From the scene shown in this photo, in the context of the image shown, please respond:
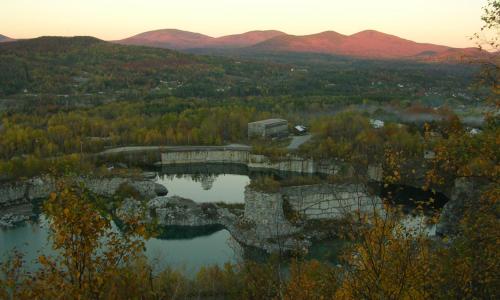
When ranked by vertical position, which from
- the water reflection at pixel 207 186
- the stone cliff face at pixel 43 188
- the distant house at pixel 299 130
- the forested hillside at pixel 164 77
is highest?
the forested hillside at pixel 164 77

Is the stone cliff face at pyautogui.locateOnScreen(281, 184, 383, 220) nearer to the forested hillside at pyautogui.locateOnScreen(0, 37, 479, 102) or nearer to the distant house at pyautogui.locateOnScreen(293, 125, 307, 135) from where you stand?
the distant house at pyautogui.locateOnScreen(293, 125, 307, 135)

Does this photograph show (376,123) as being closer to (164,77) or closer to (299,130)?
(299,130)

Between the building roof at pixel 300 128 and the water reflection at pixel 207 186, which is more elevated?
the building roof at pixel 300 128

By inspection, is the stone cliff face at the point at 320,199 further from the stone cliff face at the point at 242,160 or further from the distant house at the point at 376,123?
the distant house at the point at 376,123

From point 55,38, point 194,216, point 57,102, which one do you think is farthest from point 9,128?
point 55,38

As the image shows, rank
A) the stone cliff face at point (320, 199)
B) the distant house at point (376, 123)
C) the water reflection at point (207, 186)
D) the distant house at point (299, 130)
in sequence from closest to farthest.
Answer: the stone cliff face at point (320, 199) < the water reflection at point (207, 186) < the distant house at point (376, 123) < the distant house at point (299, 130)

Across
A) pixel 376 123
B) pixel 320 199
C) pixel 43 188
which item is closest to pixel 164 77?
pixel 376 123

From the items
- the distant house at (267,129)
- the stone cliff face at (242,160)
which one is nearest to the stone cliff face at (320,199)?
the stone cliff face at (242,160)

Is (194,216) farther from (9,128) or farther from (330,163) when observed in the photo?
(9,128)
